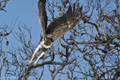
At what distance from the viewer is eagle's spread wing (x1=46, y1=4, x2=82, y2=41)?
7245mm

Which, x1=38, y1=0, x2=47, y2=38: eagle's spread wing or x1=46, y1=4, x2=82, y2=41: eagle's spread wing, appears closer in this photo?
x1=38, y1=0, x2=47, y2=38: eagle's spread wing

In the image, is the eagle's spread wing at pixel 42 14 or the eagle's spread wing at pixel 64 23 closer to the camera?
the eagle's spread wing at pixel 42 14

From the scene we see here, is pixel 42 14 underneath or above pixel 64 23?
above

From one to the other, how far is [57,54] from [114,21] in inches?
98.8

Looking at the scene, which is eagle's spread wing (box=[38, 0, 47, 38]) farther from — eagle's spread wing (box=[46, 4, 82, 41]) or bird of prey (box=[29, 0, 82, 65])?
eagle's spread wing (box=[46, 4, 82, 41])

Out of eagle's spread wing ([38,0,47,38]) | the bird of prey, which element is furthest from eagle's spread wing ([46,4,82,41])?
eagle's spread wing ([38,0,47,38])

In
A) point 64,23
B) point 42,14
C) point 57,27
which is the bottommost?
point 57,27

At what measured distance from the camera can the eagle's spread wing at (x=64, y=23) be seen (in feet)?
23.8

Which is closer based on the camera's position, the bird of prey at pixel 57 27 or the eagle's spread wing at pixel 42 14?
the eagle's spread wing at pixel 42 14

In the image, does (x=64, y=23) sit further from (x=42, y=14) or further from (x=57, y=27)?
(x=42, y=14)

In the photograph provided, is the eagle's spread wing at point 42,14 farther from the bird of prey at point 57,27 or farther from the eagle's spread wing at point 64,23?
the eagle's spread wing at point 64,23

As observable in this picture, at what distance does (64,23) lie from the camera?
7.50 metres

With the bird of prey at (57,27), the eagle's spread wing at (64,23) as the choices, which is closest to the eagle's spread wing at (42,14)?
the bird of prey at (57,27)

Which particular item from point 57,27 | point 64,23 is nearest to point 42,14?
point 57,27
